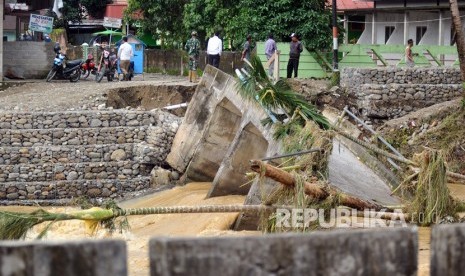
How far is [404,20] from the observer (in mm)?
33781

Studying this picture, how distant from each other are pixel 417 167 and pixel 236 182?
7061 millimetres

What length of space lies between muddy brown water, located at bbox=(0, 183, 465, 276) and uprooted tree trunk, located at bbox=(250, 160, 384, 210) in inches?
31.7

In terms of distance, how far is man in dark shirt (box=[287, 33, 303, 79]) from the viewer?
89.1 feet

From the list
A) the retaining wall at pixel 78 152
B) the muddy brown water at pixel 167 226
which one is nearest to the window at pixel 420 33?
the retaining wall at pixel 78 152

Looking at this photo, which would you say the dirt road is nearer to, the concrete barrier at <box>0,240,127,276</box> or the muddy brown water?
the muddy brown water

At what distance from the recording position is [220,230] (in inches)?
605

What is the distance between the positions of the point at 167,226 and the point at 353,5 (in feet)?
69.1

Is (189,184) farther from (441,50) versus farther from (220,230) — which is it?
(441,50)

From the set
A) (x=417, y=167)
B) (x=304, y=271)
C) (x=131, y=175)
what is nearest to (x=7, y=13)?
(x=131, y=175)

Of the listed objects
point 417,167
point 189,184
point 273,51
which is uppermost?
point 273,51

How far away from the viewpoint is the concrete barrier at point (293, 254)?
4.25 m

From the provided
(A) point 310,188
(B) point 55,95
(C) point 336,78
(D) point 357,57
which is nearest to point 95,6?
(D) point 357,57

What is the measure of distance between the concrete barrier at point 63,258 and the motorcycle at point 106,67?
2600 cm

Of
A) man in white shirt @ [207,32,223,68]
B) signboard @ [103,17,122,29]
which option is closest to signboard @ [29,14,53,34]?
man in white shirt @ [207,32,223,68]
